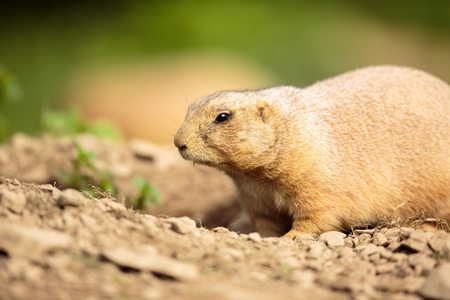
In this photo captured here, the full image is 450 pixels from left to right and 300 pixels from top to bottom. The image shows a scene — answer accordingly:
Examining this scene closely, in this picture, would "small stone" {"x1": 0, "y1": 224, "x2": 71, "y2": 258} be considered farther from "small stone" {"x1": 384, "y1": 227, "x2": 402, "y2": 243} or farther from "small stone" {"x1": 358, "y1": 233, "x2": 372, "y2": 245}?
"small stone" {"x1": 384, "y1": 227, "x2": 402, "y2": 243}

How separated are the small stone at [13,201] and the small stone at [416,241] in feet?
9.42

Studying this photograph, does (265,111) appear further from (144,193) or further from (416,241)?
(416,241)

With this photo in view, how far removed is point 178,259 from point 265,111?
2263 mm

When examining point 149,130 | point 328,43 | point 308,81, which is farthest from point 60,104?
point 328,43

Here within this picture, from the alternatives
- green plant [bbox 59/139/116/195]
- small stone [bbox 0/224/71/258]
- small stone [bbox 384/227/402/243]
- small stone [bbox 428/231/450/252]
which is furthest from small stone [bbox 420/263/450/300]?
green plant [bbox 59/139/116/195]

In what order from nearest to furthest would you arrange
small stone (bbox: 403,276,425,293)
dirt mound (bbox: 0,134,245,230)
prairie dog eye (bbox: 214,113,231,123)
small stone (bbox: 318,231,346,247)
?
small stone (bbox: 403,276,425,293) < small stone (bbox: 318,231,346,247) < prairie dog eye (bbox: 214,113,231,123) < dirt mound (bbox: 0,134,245,230)

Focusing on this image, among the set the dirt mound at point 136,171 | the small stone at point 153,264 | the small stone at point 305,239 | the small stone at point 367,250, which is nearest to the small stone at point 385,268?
the small stone at point 367,250

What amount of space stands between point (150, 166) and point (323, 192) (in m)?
3.42

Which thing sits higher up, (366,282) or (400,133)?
(400,133)

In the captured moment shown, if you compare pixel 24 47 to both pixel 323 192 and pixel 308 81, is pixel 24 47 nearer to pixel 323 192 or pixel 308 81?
pixel 308 81

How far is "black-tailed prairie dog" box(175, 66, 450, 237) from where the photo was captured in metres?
4.88

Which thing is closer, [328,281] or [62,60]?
[328,281]

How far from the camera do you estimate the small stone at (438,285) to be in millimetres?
2977

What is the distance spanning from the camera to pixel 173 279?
9.71 ft
